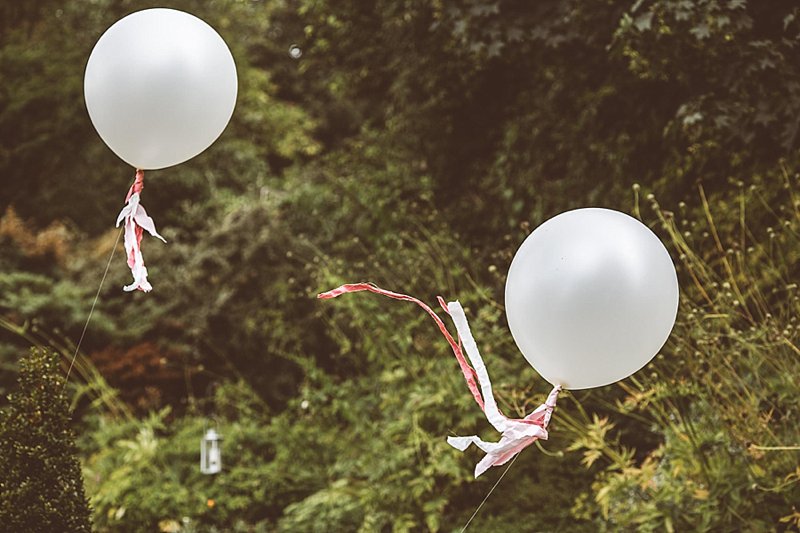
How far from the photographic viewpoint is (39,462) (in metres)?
3.15

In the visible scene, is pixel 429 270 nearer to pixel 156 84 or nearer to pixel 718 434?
pixel 718 434

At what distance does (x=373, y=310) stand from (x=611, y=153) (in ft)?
6.09

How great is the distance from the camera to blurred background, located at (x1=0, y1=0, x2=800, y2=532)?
3.99 m

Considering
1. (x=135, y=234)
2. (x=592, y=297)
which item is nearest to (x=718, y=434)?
(x=592, y=297)

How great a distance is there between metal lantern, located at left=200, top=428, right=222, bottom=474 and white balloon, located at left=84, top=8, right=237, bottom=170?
2.16 m

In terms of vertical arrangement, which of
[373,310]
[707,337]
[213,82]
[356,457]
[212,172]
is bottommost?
[212,172]

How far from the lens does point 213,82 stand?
124 inches

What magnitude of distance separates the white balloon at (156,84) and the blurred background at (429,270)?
1.43 metres

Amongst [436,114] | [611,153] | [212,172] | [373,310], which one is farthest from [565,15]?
[212,172]

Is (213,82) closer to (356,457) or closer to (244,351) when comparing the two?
(356,457)

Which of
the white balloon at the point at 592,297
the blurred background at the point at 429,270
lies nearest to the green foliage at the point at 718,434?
the blurred background at the point at 429,270

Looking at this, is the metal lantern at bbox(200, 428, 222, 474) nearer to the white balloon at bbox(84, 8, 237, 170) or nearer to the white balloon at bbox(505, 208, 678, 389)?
the white balloon at bbox(84, 8, 237, 170)

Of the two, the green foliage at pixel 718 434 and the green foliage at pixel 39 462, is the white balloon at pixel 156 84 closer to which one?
the green foliage at pixel 39 462

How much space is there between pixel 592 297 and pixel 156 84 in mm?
1643
